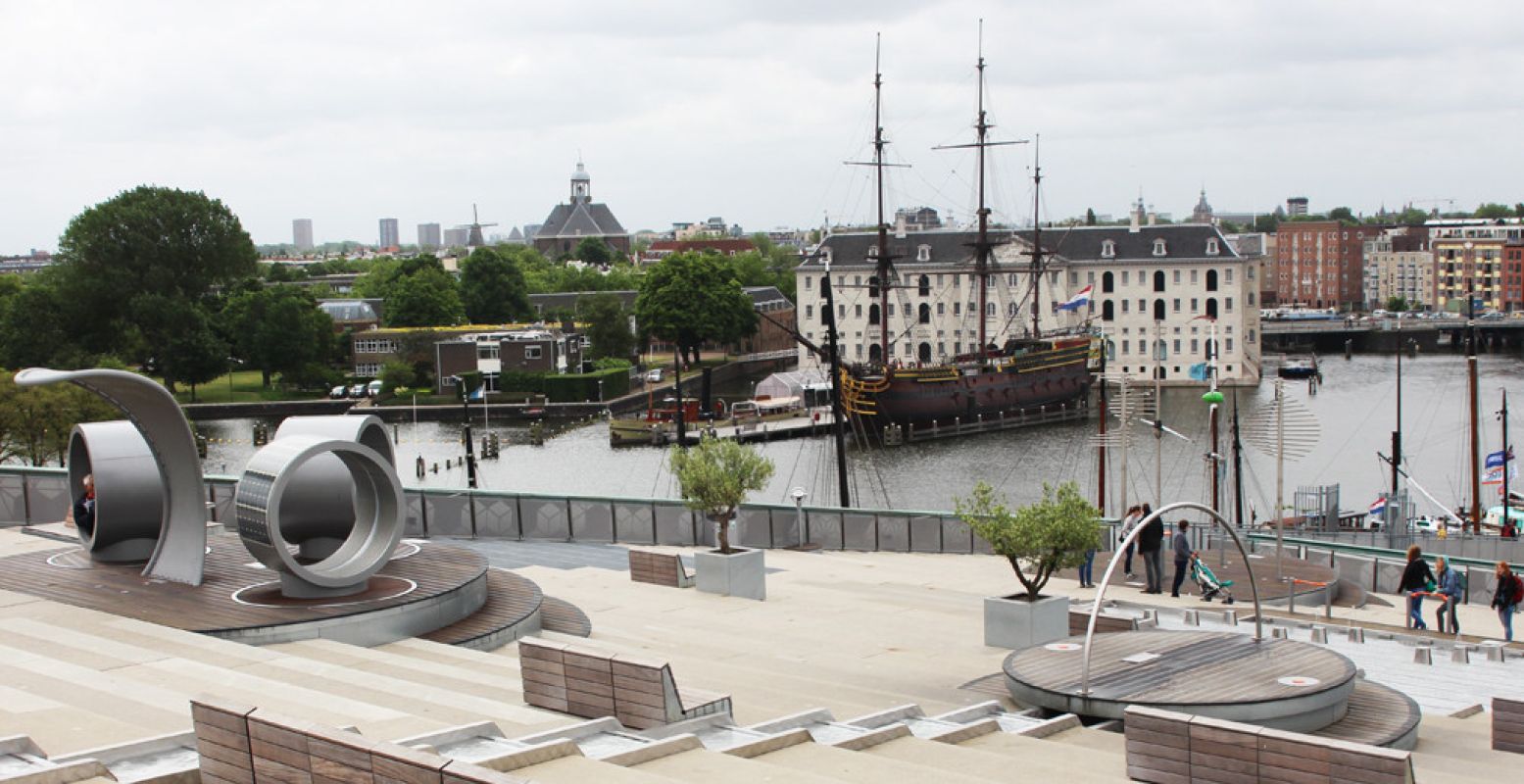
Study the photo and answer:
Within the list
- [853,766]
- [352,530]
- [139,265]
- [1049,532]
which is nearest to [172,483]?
[352,530]

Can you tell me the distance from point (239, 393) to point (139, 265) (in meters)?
10.0

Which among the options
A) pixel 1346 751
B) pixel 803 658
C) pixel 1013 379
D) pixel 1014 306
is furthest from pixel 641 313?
pixel 1346 751

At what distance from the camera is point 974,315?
362ft

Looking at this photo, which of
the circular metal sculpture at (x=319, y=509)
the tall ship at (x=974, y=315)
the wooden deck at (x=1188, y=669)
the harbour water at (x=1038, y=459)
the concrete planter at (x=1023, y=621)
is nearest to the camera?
the wooden deck at (x=1188, y=669)

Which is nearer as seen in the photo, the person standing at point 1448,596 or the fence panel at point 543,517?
the person standing at point 1448,596

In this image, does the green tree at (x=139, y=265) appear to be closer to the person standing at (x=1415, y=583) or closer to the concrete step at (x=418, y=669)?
the concrete step at (x=418, y=669)

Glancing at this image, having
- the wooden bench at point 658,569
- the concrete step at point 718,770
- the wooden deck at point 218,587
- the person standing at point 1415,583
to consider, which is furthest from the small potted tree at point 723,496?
the concrete step at point 718,770

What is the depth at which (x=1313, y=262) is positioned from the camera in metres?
200

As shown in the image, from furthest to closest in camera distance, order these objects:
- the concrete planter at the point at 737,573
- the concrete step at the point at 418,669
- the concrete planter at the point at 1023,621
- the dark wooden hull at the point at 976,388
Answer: the dark wooden hull at the point at 976,388 → the concrete planter at the point at 737,573 → the concrete planter at the point at 1023,621 → the concrete step at the point at 418,669

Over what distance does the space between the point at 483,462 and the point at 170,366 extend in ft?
105

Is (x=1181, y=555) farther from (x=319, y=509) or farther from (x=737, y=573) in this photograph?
(x=319, y=509)

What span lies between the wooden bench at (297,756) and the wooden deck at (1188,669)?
6.52 m

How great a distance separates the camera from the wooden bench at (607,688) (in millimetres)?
12859

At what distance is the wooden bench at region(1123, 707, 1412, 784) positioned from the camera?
34.4 feet
